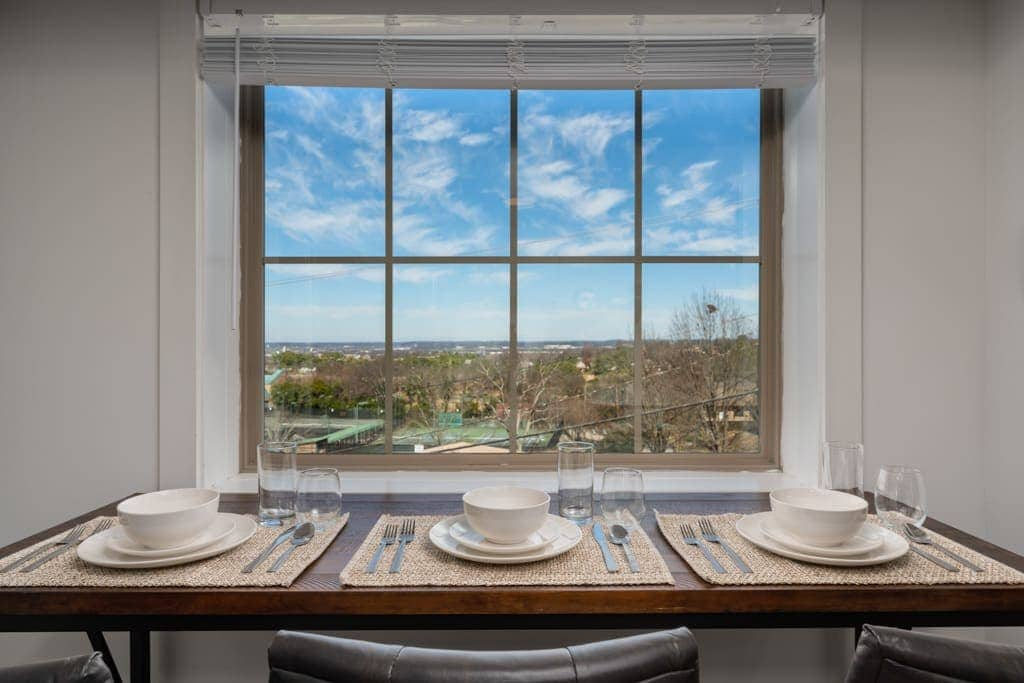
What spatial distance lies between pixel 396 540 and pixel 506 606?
0.31 m

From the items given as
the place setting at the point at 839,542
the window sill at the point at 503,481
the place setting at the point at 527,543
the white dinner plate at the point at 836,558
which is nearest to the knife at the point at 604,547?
the place setting at the point at 527,543

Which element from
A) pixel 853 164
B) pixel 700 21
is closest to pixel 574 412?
pixel 853 164

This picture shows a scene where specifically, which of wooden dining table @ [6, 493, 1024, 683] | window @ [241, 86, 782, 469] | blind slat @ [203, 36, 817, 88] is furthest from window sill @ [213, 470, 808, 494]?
blind slat @ [203, 36, 817, 88]

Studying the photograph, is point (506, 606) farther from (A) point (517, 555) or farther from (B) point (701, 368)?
(B) point (701, 368)

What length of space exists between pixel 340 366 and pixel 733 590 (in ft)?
4.37

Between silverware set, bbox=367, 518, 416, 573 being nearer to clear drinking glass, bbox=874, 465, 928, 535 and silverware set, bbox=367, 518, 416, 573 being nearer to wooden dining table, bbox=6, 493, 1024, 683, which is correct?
wooden dining table, bbox=6, 493, 1024, 683

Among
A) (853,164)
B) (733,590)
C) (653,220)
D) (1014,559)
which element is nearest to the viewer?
(733,590)

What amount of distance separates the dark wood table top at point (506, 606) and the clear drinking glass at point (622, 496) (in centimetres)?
25

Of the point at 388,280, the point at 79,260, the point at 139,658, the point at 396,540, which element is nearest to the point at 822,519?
the point at 396,540

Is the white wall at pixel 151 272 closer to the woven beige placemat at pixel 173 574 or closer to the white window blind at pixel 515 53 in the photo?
the white window blind at pixel 515 53

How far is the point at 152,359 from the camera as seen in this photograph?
1.53m

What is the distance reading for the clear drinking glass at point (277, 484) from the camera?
47.3 inches

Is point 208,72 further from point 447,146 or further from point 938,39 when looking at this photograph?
point 938,39

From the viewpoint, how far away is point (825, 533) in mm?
1003
